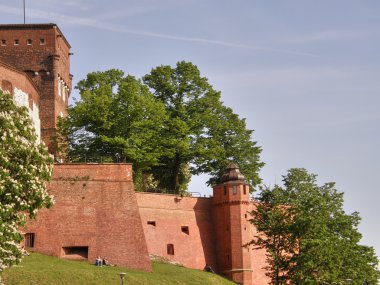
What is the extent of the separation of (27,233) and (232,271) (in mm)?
18205

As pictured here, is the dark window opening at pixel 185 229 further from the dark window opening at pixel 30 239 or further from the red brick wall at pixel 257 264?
the dark window opening at pixel 30 239

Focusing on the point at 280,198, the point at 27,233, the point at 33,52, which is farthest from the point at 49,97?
the point at 280,198

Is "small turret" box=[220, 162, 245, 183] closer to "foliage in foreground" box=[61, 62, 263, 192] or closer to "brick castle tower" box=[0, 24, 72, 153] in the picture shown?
"foliage in foreground" box=[61, 62, 263, 192]

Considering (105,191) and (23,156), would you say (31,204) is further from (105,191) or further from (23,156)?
(105,191)

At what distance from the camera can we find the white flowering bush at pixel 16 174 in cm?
3266

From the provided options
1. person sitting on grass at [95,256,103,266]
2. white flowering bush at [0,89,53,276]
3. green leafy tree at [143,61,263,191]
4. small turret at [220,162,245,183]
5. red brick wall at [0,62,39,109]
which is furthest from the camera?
green leafy tree at [143,61,263,191]

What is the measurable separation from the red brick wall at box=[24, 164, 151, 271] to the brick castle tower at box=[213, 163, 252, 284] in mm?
10549

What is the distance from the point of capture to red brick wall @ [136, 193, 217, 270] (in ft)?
219

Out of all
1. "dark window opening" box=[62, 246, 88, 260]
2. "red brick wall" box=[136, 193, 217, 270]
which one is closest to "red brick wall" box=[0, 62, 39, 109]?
"red brick wall" box=[136, 193, 217, 270]

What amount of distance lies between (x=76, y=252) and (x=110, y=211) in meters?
3.97

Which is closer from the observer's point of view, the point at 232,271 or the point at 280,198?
the point at 280,198

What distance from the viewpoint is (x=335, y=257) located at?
184 ft

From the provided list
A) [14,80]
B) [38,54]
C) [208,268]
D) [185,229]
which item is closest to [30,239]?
[185,229]

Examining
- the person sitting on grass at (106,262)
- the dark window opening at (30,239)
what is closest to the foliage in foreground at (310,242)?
the person sitting on grass at (106,262)
